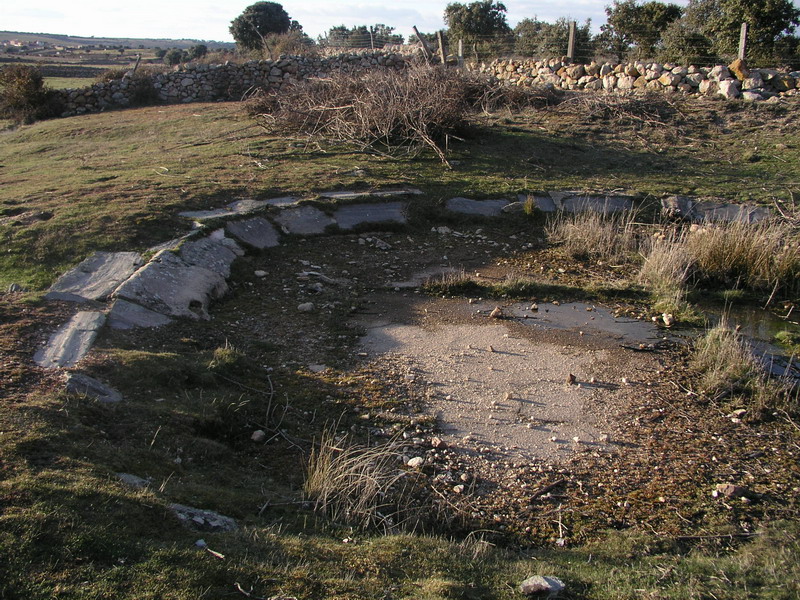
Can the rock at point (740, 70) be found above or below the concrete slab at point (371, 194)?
above

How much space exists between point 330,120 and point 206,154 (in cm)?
230

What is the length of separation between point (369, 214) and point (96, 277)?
136 inches

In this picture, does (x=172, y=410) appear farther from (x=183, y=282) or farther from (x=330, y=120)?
(x=330, y=120)

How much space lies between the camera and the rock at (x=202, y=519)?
9.37 ft

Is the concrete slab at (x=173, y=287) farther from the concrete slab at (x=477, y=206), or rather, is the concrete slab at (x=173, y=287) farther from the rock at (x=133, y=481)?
the concrete slab at (x=477, y=206)

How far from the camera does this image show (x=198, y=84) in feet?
60.5

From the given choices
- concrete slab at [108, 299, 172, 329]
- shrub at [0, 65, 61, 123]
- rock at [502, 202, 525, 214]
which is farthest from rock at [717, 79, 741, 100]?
shrub at [0, 65, 61, 123]

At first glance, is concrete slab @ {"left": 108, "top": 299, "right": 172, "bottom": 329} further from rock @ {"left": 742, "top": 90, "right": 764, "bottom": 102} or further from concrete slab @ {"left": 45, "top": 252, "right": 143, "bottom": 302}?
rock @ {"left": 742, "top": 90, "right": 764, "bottom": 102}

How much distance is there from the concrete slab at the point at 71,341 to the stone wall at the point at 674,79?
12.1m

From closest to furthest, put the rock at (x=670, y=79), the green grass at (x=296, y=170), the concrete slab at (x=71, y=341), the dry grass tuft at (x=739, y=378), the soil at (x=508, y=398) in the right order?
the soil at (x=508, y=398), the concrete slab at (x=71, y=341), the dry grass tuft at (x=739, y=378), the green grass at (x=296, y=170), the rock at (x=670, y=79)

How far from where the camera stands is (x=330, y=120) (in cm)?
1127

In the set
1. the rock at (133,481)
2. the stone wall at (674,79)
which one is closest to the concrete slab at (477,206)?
the rock at (133,481)

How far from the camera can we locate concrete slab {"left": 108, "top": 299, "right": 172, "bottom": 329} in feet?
16.2

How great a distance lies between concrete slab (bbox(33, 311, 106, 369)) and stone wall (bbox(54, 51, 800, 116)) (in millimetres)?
12123
